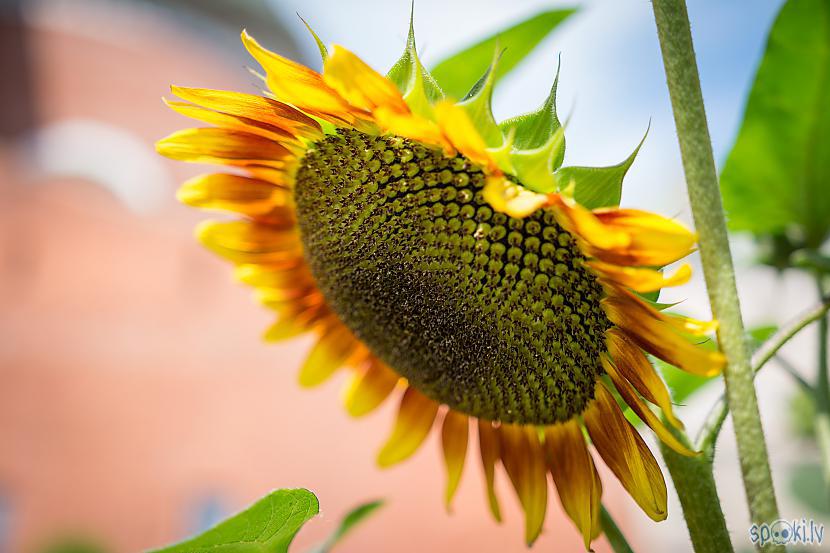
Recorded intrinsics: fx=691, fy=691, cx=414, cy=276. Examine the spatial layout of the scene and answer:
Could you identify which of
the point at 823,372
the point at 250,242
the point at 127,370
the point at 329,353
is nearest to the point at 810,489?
the point at 823,372

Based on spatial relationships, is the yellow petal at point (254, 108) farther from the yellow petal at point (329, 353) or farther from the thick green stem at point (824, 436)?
the thick green stem at point (824, 436)

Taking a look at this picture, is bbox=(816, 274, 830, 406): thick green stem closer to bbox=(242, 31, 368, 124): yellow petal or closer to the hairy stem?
the hairy stem

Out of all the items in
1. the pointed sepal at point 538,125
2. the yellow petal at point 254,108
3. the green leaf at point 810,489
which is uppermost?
the yellow petal at point 254,108

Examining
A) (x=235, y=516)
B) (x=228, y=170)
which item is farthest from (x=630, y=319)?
(x=228, y=170)

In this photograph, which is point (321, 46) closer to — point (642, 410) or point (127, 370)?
point (642, 410)

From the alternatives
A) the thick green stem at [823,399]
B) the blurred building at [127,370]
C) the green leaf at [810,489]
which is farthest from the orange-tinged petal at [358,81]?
the blurred building at [127,370]
